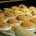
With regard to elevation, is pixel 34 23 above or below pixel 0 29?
above

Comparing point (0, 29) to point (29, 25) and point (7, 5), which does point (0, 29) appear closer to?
point (29, 25)

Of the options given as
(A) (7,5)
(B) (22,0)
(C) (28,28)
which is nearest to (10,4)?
(A) (7,5)

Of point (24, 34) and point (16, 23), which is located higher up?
point (16, 23)

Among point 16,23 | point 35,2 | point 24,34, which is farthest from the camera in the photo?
point 35,2

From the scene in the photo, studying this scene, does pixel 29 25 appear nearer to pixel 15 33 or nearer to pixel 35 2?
pixel 15 33

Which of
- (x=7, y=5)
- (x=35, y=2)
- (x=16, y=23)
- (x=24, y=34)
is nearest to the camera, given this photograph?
(x=24, y=34)

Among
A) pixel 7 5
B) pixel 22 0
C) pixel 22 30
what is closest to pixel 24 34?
pixel 22 30

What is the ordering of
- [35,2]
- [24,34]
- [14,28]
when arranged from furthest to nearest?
[35,2] < [14,28] < [24,34]

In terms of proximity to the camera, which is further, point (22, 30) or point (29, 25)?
point (29, 25)

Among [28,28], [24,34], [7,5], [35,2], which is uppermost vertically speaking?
[35,2]
